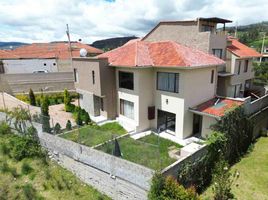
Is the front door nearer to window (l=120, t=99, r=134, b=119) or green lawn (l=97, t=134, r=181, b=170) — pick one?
green lawn (l=97, t=134, r=181, b=170)

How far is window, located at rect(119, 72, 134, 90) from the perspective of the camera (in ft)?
64.7

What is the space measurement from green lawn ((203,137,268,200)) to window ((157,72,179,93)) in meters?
7.39

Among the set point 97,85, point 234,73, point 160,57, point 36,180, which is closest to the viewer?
point 36,180

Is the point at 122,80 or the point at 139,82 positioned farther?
the point at 122,80

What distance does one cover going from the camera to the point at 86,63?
71.5 feet

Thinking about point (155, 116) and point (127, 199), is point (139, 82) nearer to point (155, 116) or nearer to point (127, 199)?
point (155, 116)

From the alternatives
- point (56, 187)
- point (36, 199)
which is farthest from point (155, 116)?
point (36, 199)

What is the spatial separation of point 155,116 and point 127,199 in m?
9.30

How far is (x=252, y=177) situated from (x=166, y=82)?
937 cm

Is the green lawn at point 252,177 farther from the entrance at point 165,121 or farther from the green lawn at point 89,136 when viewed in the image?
the green lawn at point 89,136

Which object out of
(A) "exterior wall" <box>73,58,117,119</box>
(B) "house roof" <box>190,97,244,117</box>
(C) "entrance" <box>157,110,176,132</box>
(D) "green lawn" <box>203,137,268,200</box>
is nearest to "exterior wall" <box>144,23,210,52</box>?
(B) "house roof" <box>190,97,244,117</box>

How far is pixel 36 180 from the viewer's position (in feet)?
47.2

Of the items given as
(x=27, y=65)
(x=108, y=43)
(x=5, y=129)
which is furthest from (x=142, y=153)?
(x=108, y=43)

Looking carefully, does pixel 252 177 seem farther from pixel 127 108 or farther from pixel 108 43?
pixel 108 43
